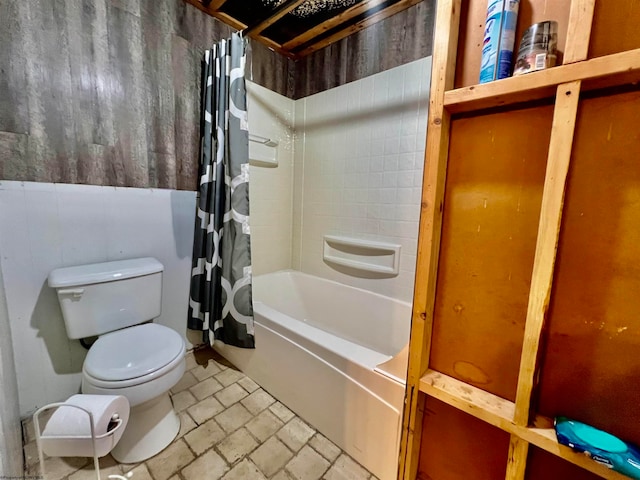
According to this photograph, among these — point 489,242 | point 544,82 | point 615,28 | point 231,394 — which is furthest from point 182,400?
point 615,28

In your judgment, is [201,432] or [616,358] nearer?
[616,358]

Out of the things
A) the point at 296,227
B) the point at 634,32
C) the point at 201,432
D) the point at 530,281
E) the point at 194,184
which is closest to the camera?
the point at 634,32

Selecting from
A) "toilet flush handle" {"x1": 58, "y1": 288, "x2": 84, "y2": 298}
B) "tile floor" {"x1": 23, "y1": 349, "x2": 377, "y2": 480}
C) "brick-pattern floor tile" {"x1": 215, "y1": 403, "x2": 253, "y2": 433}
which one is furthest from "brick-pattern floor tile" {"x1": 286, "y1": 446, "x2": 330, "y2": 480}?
"toilet flush handle" {"x1": 58, "y1": 288, "x2": 84, "y2": 298}

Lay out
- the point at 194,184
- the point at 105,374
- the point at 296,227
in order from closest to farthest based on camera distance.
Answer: the point at 105,374, the point at 194,184, the point at 296,227

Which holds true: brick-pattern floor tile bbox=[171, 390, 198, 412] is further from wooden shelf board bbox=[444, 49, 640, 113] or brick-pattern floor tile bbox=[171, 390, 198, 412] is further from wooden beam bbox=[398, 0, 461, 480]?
wooden shelf board bbox=[444, 49, 640, 113]

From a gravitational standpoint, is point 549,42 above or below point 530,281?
above

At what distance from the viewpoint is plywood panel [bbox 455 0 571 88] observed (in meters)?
0.51

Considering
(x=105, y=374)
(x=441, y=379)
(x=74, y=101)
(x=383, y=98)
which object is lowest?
(x=105, y=374)

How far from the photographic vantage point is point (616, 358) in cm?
50

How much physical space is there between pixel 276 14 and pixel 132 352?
6.67 ft

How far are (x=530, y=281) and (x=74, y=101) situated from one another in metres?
1.97

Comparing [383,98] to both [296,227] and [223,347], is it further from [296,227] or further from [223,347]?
[223,347]

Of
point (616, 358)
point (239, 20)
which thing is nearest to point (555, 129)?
point (616, 358)

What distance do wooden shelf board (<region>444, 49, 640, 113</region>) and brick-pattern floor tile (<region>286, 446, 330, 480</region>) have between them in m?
1.43
